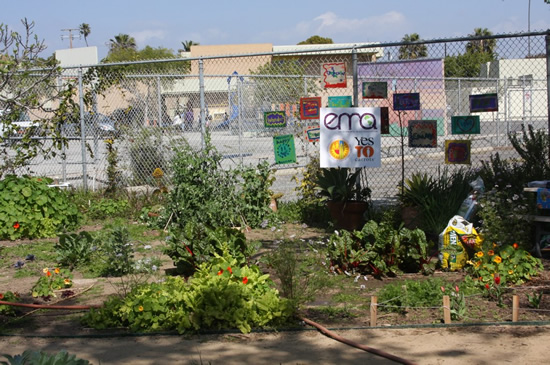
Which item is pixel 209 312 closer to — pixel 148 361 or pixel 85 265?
pixel 148 361

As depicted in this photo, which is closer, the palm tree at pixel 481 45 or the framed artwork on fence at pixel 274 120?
the palm tree at pixel 481 45

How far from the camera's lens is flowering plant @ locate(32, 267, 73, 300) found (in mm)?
5961

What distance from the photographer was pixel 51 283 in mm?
6129

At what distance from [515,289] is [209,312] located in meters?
2.65

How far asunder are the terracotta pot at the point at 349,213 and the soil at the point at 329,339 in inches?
121

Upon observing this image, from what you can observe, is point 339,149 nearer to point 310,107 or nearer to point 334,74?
point 334,74

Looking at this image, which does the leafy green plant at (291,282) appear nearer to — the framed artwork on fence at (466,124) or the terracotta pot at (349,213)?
the terracotta pot at (349,213)

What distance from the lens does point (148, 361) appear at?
4332 millimetres

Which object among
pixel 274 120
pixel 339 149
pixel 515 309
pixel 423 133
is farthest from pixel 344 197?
pixel 515 309

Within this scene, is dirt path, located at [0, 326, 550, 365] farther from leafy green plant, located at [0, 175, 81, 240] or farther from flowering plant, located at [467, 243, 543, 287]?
leafy green plant, located at [0, 175, 81, 240]

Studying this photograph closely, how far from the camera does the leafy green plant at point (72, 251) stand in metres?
7.23

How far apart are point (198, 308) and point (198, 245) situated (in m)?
1.59

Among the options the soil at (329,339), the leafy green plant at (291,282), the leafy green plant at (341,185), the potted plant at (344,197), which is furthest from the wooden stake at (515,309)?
the leafy green plant at (341,185)

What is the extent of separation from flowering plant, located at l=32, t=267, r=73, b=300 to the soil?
339 millimetres
